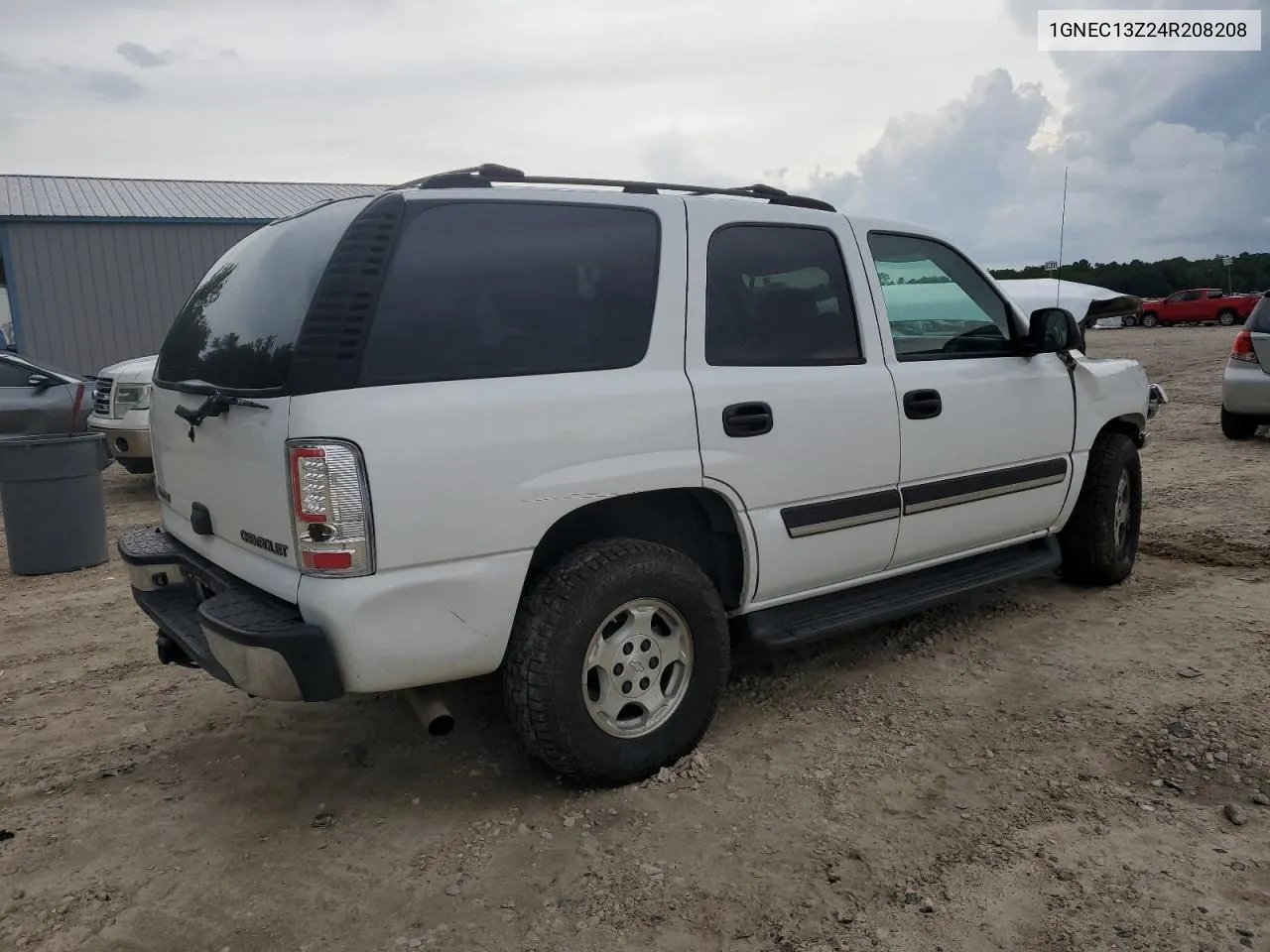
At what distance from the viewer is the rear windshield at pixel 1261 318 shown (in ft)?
30.8

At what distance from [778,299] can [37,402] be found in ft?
25.1

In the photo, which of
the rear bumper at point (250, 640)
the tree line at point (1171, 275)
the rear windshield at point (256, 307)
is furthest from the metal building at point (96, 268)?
the tree line at point (1171, 275)

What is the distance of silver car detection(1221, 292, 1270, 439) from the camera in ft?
30.8

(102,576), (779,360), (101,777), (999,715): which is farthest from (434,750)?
Answer: (102,576)

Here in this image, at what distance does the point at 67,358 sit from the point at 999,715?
53.9 ft

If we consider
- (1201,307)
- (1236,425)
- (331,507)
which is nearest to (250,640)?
(331,507)

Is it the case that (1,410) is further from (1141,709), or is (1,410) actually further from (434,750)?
(1141,709)

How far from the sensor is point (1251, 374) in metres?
9.50

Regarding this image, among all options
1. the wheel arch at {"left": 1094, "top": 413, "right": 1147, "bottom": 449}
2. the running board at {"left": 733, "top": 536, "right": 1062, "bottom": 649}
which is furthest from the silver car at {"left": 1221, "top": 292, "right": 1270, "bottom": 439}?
the running board at {"left": 733, "top": 536, "right": 1062, "bottom": 649}

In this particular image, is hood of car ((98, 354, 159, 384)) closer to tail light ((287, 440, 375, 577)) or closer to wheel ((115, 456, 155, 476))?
wheel ((115, 456, 155, 476))

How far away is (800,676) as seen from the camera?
4.20 meters

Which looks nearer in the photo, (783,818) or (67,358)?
(783,818)

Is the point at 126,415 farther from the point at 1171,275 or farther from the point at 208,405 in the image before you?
the point at 1171,275

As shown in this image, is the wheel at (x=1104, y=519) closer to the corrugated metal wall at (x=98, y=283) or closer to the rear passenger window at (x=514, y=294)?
the rear passenger window at (x=514, y=294)
